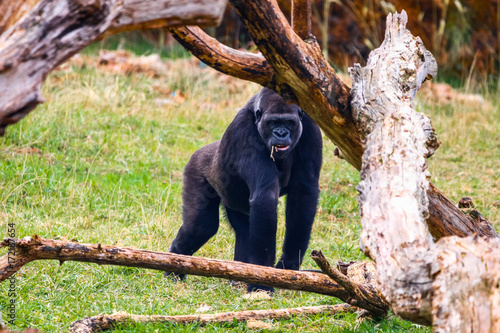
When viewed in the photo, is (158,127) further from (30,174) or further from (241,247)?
(241,247)

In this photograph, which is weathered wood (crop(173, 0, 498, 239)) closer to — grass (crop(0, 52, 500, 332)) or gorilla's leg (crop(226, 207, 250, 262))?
grass (crop(0, 52, 500, 332))

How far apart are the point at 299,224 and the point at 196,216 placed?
75cm

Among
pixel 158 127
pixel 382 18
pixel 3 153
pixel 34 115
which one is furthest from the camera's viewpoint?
pixel 382 18

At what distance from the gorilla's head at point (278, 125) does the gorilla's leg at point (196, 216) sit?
0.66m

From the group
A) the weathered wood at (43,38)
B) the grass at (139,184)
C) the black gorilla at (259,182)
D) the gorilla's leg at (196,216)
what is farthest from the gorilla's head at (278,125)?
the weathered wood at (43,38)

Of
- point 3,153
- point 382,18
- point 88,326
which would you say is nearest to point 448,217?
point 88,326

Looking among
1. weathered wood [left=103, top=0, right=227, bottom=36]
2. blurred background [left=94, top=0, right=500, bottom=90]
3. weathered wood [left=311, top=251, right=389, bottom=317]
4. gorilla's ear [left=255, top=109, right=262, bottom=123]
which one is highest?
blurred background [left=94, top=0, right=500, bottom=90]

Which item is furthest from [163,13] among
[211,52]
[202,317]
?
[202,317]

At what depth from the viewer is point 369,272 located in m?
3.14

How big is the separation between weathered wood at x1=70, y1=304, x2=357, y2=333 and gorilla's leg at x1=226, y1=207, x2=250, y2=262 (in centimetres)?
111

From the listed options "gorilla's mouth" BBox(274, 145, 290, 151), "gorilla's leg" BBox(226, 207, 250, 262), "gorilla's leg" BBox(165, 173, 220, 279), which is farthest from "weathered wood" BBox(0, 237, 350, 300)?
"gorilla's leg" BBox(165, 173, 220, 279)

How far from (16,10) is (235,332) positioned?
1.78m

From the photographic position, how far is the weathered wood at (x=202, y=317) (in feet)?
8.87

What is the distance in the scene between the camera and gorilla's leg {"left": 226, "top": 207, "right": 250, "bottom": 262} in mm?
4215
